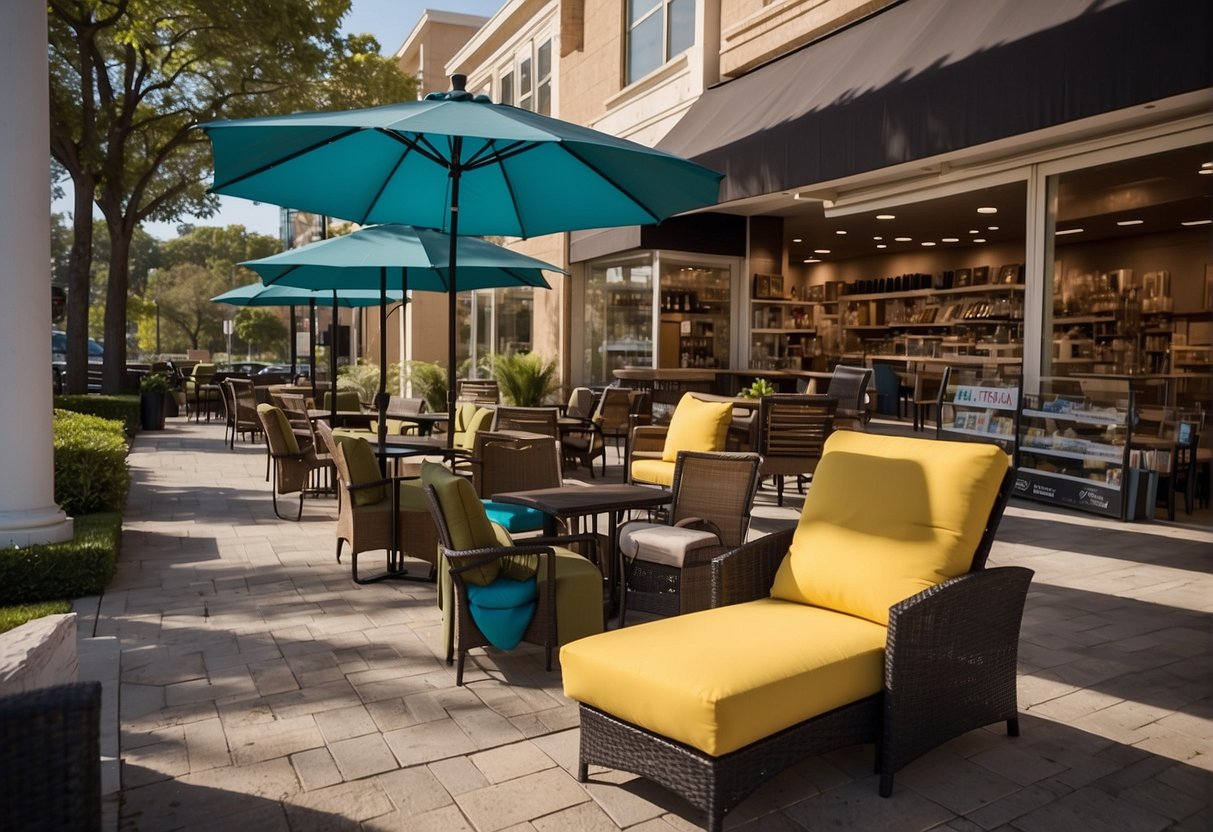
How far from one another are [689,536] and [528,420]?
4314 mm

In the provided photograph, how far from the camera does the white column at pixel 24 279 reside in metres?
5.10

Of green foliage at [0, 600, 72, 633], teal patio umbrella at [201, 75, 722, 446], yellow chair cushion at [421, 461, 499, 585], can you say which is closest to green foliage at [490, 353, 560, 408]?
teal patio umbrella at [201, 75, 722, 446]

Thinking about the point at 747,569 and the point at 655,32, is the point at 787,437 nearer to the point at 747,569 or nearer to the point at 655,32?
the point at 747,569

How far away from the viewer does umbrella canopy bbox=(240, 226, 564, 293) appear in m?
6.68

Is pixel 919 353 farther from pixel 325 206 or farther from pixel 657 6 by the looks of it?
pixel 325 206

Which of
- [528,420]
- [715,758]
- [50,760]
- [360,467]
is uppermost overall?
[528,420]

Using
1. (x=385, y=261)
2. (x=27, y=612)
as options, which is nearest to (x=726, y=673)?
(x=27, y=612)

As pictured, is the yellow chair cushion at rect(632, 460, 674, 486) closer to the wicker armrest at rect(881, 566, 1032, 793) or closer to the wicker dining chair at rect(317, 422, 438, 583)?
the wicker dining chair at rect(317, 422, 438, 583)

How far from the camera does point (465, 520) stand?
3916mm

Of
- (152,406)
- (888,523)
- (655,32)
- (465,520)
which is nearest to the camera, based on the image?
(888,523)

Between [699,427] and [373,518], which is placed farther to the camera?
[699,427]

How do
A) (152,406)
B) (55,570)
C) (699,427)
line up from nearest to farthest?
(55,570), (699,427), (152,406)

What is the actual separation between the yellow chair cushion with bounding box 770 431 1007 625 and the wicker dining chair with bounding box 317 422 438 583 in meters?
2.67

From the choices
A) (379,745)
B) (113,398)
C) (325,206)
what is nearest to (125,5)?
(113,398)
